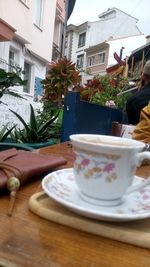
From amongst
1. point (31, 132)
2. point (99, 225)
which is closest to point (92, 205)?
point (99, 225)

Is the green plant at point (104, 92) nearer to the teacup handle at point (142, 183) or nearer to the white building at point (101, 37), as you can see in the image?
the teacup handle at point (142, 183)

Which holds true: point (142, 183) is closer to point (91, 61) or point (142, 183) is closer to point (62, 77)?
point (62, 77)

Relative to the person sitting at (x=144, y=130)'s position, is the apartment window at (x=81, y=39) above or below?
above

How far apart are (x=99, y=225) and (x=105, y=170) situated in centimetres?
9

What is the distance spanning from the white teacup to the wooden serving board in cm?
4

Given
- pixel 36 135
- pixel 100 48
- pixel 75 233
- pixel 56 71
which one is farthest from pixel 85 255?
pixel 100 48

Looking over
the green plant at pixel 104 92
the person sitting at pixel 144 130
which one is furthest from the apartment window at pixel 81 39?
the person sitting at pixel 144 130

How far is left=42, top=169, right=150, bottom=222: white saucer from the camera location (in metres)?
0.44

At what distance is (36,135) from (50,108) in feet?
2.69

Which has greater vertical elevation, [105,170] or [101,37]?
[101,37]

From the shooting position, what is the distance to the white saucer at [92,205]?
0.44 m

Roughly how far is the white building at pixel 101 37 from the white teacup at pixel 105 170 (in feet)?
70.4

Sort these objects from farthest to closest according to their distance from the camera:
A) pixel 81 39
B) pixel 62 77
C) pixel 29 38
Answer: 1. pixel 81 39
2. pixel 29 38
3. pixel 62 77

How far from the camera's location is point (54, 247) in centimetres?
39
